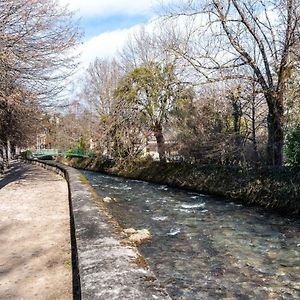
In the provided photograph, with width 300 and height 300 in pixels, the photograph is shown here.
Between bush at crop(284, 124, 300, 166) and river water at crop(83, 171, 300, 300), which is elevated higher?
bush at crop(284, 124, 300, 166)

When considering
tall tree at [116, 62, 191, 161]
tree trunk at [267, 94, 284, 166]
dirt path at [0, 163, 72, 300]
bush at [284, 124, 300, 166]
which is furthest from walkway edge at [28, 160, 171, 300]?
tall tree at [116, 62, 191, 161]

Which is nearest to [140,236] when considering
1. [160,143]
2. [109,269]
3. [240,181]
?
[109,269]

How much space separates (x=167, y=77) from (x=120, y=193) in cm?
954

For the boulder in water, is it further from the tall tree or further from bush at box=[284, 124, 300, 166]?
the tall tree

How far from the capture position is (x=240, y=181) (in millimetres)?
13273

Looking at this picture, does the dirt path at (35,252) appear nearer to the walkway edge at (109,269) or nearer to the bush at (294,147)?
the walkway edge at (109,269)

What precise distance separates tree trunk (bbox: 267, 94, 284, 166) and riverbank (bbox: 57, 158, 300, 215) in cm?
128

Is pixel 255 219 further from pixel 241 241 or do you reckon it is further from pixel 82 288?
pixel 82 288

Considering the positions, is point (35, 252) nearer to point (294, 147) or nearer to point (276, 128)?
point (294, 147)

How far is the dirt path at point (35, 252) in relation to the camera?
4164 mm

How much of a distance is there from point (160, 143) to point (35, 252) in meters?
17.3

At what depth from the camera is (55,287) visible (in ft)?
13.8

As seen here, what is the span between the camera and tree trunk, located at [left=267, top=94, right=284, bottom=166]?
13305mm

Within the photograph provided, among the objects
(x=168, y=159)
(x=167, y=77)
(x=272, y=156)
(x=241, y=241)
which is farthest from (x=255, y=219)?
(x=167, y=77)
